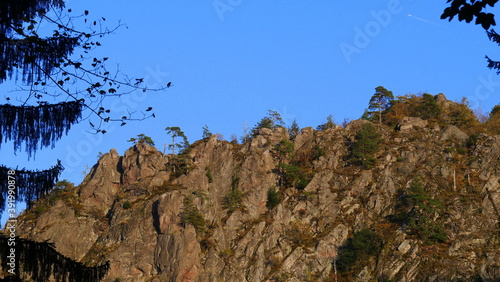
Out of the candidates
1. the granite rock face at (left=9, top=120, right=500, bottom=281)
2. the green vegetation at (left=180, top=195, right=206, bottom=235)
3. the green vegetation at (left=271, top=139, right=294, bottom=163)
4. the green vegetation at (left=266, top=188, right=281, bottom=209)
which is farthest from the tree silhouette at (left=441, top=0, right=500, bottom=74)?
the green vegetation at (left=271, top=139, right=294, bottom=163)

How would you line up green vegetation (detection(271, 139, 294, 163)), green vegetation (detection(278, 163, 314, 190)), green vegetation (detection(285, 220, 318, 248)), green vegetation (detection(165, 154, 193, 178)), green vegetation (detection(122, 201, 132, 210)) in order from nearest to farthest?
green vegetation (detection(285, 220, 318, 248)) < green vegetation (detection(122, 201, 132, 210)) < green vegetation (detection(278, 163, 314, 190)) < green vegetation (detection(165, 154, 193, 178)) < green vegetation (detection(271, 139, 294, 163))

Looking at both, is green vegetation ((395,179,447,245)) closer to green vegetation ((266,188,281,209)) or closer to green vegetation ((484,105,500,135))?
green vegetation ((266,188,281,209))

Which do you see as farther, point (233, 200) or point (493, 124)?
point (493, 124)

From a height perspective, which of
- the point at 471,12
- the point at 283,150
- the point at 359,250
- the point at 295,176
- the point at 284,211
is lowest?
the point at 471,12

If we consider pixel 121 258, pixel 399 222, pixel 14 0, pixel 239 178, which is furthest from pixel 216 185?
pixel 14 0

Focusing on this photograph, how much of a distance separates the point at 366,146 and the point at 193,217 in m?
25.4

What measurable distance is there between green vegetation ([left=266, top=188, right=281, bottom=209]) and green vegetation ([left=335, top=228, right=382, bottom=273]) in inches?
430

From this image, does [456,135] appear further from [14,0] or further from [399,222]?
[14,0]

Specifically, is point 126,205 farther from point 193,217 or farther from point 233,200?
point 233,200

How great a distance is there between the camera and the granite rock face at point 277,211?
7947 centimetres

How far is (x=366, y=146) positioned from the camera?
311 feet

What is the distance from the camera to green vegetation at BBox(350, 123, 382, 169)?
93.3 metres

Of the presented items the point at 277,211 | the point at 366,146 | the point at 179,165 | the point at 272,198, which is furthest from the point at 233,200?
the point at 366,146

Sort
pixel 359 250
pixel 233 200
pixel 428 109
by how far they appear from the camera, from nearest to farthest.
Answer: pixel 359 250 → pixel 233 200 → pixel 428 109
